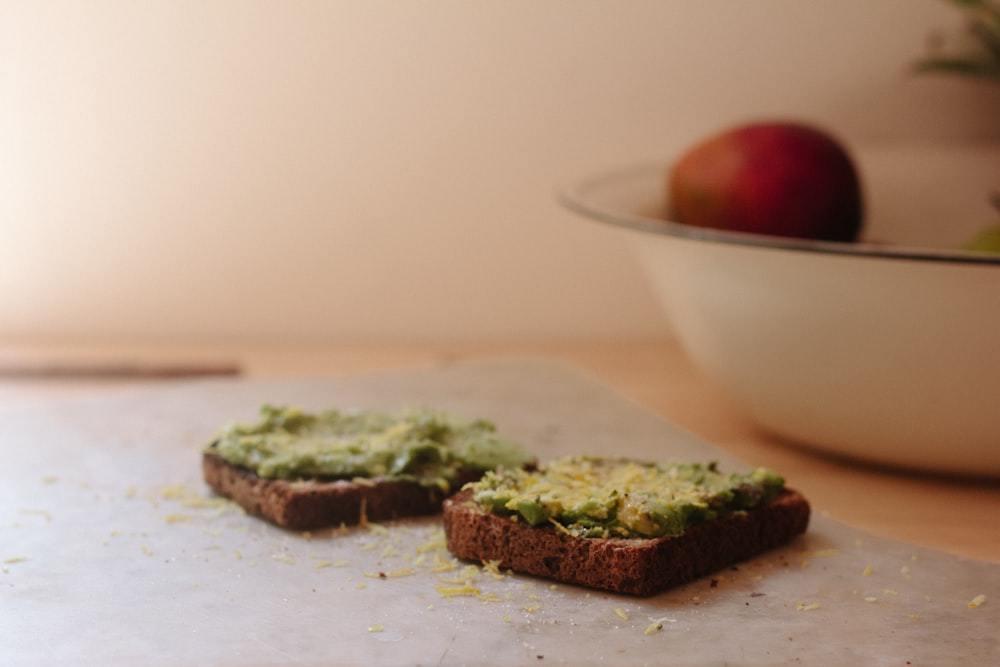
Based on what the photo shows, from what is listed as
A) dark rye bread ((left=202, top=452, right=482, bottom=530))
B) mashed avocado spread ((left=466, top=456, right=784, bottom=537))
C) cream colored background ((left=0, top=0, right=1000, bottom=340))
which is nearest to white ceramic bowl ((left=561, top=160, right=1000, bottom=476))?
mashed avocado spread ((left=466, top=456, right=784, bottom=537))

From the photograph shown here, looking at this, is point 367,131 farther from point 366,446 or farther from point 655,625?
point 655,625

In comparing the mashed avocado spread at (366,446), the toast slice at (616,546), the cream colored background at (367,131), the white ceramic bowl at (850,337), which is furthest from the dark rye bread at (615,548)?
the cream colored background at (367,131)

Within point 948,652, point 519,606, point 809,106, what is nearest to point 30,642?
point 519,606

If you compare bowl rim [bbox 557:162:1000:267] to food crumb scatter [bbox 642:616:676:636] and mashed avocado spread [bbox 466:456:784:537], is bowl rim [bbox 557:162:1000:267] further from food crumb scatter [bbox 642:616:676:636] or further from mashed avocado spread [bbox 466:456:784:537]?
food crumb scatter [bbox 642:616:676:636]

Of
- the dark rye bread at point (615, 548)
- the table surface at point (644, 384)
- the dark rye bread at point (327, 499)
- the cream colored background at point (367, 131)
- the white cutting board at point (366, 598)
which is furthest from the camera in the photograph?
the cream colored background at point (367, 131)

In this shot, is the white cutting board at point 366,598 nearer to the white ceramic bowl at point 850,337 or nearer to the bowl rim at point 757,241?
the white ceramic bowl at point 850,337

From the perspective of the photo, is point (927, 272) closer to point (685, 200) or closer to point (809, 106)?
point (685, 200)

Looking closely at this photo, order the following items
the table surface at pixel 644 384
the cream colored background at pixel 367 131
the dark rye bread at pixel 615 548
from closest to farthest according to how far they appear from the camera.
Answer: the dark rye bread at pixel 615 548 < the table surface at pixel 644 384 < the cream colored background at pixel 367 131
